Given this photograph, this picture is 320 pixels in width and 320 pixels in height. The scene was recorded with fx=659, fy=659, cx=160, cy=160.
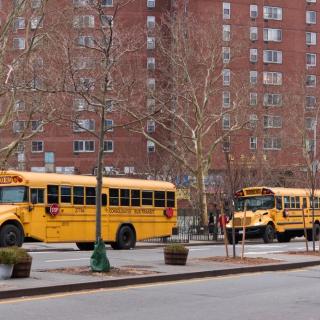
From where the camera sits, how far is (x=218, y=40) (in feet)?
140

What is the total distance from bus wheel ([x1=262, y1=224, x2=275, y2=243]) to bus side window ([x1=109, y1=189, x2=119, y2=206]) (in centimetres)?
1014

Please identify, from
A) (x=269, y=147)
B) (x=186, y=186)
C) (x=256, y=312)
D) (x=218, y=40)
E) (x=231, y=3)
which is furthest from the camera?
(x=231, y=3)

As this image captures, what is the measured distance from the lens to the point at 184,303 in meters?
11.4

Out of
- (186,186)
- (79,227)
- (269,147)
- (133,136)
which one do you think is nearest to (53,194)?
(79,227)

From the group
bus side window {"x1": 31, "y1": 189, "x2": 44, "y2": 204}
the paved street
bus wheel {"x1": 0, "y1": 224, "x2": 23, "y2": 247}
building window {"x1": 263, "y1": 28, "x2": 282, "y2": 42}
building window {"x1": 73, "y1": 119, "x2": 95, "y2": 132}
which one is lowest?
the paved street

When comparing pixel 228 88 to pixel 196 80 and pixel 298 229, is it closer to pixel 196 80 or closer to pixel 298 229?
pixel 196 80

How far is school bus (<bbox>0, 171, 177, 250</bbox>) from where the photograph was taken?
75.2ft

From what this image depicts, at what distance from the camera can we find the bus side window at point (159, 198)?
28.8 metres

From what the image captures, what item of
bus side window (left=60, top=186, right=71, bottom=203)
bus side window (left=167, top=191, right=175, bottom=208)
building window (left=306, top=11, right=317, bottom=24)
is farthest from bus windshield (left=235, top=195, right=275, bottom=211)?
building window (left=306, top=11, right=317, bottom=24)

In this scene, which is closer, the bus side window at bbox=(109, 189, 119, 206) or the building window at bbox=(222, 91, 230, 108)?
the bus side window at bbox=(109, 189, 119, 206)

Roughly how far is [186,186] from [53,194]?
31.1 m

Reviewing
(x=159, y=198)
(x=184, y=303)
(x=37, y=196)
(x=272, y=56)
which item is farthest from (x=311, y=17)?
(x=184, y=303)

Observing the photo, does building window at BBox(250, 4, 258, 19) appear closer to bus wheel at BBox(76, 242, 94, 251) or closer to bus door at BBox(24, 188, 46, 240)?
bus wheel at BBox(76, 242, 94, 251)

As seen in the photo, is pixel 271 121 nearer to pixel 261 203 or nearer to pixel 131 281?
pixel 261 203
